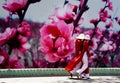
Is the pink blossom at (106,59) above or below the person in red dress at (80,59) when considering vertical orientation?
below

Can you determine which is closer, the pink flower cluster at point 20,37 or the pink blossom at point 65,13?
the pink flower cluster at point 20,37

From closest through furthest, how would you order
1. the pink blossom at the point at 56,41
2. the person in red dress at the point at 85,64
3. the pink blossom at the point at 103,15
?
the person in red dress at the point at 85,64
the pink blossom at the point at 56,41
the pink blossom at the point at 103,15

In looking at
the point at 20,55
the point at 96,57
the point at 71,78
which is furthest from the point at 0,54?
the point at 96,57

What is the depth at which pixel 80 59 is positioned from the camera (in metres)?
9.35

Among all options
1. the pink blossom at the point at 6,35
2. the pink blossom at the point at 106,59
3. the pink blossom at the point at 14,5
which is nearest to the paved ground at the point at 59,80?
the pink blossom at the point at 106,59

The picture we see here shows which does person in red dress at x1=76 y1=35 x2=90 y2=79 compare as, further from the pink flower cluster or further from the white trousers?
the pink flower cluster

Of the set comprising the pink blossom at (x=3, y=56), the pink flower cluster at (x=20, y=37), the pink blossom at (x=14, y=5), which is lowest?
the pink blossom at (x=3, y=56)

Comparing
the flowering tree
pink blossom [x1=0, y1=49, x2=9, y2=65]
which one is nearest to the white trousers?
the flowering tree

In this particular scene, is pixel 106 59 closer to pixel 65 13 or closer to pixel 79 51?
pixel 79 51

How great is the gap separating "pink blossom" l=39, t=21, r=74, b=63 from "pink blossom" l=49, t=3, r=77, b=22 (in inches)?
5.0

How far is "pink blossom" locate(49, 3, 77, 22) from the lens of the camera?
10.1m

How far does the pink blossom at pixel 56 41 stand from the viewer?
1006cm

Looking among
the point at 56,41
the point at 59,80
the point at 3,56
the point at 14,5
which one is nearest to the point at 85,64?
the point at 59,80

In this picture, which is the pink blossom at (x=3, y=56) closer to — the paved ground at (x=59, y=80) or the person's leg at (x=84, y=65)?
the paved ground at (x=59, y=80)
